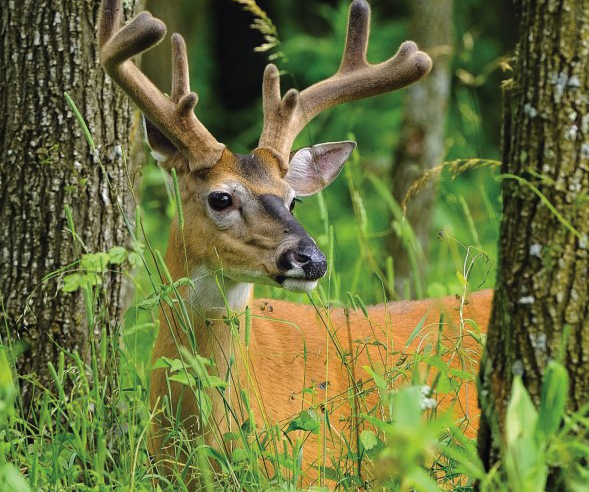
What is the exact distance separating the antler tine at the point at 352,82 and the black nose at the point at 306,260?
2.67ft

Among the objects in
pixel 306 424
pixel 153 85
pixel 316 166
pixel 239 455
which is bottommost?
pixel 239 455

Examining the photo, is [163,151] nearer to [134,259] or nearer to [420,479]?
[134,259]

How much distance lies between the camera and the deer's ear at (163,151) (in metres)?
4.81

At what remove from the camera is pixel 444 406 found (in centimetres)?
479

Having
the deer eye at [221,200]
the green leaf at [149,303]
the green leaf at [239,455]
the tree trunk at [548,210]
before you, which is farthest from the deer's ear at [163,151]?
the tree trunk at [548,210]

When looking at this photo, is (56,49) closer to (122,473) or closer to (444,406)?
(122,473)

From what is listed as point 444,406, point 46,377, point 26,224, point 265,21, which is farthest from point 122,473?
point 265,21

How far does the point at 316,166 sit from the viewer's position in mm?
5348

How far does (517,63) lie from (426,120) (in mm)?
4833

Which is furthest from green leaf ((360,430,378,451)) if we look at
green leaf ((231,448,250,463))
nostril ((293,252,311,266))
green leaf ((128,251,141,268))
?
green leaf ((128,251,141,268))

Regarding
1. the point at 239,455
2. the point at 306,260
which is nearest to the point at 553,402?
the point at 239,455

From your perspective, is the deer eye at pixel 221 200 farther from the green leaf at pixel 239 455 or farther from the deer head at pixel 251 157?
the green leaf at pixel 239 455

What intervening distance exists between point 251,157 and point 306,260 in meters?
0.83

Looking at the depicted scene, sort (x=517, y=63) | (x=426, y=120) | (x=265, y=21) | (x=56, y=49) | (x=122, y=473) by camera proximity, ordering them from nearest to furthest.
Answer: (x=517, y=63) → (x=122, y=473) → (x=56, y=49) → (x=265, y=21) → (x=426, y=120)
